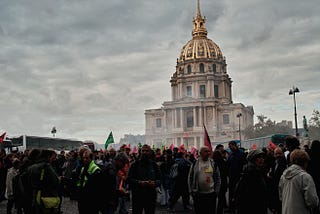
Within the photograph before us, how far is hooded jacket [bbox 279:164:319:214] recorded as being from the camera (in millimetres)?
5410

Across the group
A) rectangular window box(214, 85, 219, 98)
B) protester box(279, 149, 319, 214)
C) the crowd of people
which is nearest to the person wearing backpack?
the crowd of people

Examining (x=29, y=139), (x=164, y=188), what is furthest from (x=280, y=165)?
(x=29, y=139)

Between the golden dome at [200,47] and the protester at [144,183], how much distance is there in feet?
303

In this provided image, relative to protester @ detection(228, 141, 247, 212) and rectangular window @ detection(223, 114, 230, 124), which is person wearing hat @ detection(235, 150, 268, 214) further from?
rectangular window @ detection(223, 114, 230, 124)

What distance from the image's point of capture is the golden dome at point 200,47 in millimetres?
99938

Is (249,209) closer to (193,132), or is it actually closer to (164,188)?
(164,188)

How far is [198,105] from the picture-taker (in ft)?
310

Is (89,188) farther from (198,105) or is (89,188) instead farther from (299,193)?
(198,105)

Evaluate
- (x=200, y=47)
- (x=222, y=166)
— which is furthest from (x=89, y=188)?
(x=200, y=47)

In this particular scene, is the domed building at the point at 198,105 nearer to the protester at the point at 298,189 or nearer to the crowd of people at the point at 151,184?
the crowd of people at the point at 151,184

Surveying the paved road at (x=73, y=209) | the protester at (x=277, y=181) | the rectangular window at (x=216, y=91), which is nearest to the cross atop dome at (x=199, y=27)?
the rectangular window at (x=216, y=91)

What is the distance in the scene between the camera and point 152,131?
99250 millimetres

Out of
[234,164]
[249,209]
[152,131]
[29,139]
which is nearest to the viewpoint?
[249,209]

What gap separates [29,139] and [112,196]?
31.0 meters
